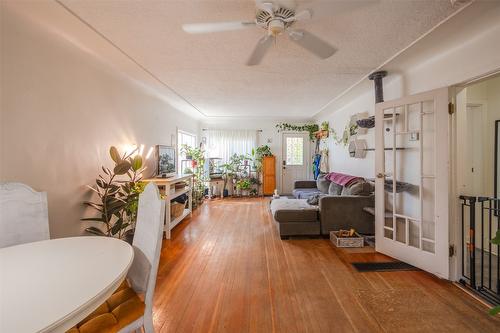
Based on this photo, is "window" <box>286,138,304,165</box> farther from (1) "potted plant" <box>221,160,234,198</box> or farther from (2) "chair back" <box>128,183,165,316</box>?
(2) "chair back" <box>128,183,165,316</box>

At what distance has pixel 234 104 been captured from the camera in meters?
4.87

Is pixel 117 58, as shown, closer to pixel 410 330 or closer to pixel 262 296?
pixel 262 296

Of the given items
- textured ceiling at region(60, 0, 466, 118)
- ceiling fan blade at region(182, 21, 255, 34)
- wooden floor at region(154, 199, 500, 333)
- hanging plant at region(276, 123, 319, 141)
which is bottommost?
wooden floor at region(154, 199, 500, 333)

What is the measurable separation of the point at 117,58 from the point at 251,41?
158cm

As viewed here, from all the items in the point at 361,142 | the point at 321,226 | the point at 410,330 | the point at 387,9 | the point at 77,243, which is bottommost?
the point at 410,330

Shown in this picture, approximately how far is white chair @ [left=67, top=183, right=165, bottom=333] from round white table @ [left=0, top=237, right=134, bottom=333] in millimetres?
122

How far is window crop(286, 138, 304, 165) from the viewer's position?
706 centimetres

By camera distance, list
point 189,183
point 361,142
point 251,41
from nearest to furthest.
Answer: point 251,41 → point 361,142 → point 189,183

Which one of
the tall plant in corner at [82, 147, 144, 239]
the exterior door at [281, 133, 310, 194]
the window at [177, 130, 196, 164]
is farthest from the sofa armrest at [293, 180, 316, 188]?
the tall plant in corner at [82, 147, 144, 239]

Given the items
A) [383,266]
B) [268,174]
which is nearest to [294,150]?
[268,174]

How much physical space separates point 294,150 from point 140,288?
625cm

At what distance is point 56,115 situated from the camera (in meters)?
2.04

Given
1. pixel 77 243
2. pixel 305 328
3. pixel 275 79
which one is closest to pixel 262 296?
pixel 305 328

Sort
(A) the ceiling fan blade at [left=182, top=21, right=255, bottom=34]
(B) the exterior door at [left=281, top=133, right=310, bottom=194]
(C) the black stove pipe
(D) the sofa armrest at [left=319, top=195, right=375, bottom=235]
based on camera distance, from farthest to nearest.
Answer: (B) the exterior door at [left=281, top=133, right=310, bottom=194] → (D) the sofa armrest at [left=319, top=195, right=375, bottom=235] → (C) the black stove pipe → (A) the ceiling fan blade at [left=182, top=21, right=255, bottom=34]
